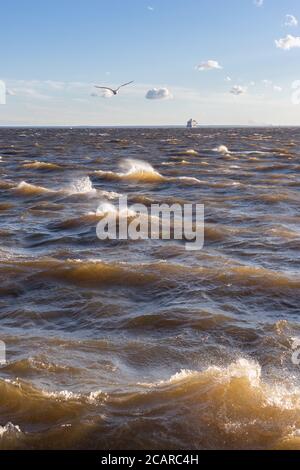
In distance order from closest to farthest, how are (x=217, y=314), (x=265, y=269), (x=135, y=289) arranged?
(x=217, y=314) → (x=135, y=289) → (x=265, y=269)

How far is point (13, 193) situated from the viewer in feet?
82.9

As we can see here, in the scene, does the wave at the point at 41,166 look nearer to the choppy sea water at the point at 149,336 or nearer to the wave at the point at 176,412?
the choppy sea water at the point at 149,336

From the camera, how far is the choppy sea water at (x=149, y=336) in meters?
5.96

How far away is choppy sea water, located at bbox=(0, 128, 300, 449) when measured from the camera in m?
5.96

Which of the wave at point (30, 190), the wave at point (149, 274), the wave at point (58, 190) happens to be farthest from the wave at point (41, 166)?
the wave at point (149, 274)

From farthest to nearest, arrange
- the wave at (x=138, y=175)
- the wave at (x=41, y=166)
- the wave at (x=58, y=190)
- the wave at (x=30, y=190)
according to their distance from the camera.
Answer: the wave at (x=41, y=166), the wave at (x=138, y=175), the wave at (x=30, y=190), the wave at (x=58, y=190)

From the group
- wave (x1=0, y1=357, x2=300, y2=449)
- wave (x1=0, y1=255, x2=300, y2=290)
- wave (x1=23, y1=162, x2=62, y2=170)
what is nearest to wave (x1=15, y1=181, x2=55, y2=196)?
wave (x1=23, y1=162, x2=62, y2=170)

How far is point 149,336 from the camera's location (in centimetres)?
866

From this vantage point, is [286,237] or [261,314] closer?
[261,314]

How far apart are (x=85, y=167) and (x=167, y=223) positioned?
22662 mm

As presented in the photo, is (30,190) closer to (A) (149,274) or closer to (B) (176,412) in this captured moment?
(A) (149,274)
